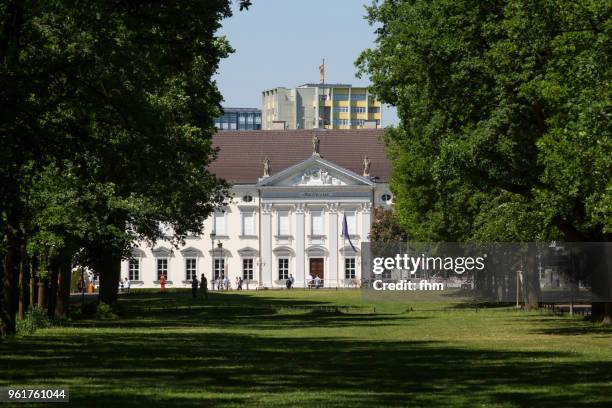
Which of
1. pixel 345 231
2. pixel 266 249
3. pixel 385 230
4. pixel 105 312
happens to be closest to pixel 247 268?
pixel 266 249

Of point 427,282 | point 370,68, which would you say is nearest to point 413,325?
point 370,68

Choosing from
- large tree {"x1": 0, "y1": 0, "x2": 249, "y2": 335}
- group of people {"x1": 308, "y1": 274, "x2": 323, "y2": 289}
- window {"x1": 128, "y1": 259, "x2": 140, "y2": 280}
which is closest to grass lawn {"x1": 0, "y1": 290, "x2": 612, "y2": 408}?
large tree {"x1": 0, "y1": 0, "x2": 249, "y2": 335}

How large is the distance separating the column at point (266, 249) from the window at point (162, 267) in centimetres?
900

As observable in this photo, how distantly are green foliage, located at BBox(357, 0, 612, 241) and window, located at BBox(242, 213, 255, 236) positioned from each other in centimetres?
9590

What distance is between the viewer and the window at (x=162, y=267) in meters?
140

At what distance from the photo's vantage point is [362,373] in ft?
76.4

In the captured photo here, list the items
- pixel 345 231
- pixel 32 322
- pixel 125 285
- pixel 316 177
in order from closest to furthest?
pixel 32 322 → pixel 125 285 → pixel 345 231 → pixel 316 177

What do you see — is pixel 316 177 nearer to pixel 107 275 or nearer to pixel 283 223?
pixel 283 223

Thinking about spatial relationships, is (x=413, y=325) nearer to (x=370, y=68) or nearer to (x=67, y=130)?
(x=370, y=68)

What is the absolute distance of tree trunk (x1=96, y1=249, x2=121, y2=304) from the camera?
53656 millimetres

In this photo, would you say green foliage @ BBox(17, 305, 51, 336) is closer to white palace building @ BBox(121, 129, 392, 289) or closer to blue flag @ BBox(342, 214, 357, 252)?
blue flag @ BBox(342, 214, 357, 252)

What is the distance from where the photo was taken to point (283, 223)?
456 ft

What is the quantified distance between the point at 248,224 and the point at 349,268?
34.2ft

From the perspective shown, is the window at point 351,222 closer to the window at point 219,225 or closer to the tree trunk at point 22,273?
the window at point 219,225
